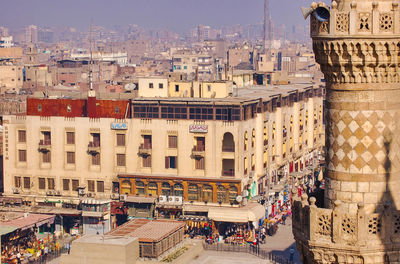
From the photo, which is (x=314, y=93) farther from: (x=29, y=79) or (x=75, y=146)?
(x=29, y=79)

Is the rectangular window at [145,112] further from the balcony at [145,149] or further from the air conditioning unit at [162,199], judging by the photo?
the air conditioning unit at [162,199]

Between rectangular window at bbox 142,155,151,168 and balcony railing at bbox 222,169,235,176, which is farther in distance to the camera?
rectangular window at bbox 142,155,151,168

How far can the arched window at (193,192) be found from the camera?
6862cm

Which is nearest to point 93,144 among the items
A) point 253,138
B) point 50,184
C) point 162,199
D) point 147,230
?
point 50,184

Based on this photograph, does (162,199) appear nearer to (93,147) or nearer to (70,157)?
(93,147)

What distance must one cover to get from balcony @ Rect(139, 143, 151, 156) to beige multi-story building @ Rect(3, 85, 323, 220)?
8 centimetres

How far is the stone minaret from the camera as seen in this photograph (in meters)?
16.1

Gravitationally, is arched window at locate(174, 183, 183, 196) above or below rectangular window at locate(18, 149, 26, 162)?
below

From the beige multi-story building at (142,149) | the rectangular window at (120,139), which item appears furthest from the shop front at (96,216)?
the rectangular window at (120,139)

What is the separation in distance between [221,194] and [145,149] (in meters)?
7.07

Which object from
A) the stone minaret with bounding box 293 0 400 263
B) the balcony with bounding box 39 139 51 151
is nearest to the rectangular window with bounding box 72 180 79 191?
the balcony with bounding box 39 139 51 151

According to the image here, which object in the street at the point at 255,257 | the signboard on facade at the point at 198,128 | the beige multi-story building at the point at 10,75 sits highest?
the beige multi-story building at the point at 10,75

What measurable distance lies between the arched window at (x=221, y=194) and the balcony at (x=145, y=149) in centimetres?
639

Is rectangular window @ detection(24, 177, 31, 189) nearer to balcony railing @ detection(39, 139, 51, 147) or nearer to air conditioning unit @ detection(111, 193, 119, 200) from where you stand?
balcony railing @ detection(39, 139, 51, 147)
